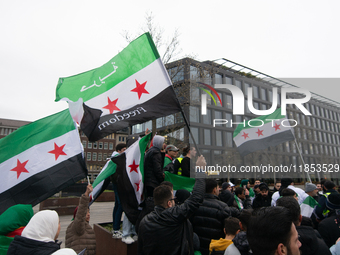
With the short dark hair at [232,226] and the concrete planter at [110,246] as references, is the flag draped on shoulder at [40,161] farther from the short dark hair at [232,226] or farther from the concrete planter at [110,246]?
the short dark hair at [232,226]

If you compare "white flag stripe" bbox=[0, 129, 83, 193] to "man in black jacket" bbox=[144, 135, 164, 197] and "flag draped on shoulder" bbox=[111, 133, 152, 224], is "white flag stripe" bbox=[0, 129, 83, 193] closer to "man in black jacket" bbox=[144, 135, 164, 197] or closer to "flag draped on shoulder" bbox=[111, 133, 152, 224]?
"flag draped on shoulder" bbox=[111, 133, 152, 224]

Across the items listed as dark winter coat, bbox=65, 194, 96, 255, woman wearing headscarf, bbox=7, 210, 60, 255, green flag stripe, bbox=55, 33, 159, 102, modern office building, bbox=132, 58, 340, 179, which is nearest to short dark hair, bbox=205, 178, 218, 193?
dark winter coat, bbox=65, 194, 96, 255

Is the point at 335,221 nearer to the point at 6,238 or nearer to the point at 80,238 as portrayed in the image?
the point at 80,238

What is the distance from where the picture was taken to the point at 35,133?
460cm

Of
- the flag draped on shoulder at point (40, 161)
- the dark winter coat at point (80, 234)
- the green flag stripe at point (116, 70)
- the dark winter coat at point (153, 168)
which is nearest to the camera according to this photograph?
the dark winter coat at point (80, 234)

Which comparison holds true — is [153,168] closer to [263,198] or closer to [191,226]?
[191,226]

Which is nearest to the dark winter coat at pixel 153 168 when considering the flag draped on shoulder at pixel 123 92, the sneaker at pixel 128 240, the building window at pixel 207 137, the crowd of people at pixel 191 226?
the crowd of people at pixel 191 226

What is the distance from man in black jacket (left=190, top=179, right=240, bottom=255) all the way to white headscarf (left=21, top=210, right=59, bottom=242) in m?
2.07

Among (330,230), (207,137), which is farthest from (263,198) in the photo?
(207,137)

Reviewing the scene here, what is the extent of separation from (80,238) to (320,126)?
2002 inches

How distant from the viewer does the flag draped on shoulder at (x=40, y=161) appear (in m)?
4.20

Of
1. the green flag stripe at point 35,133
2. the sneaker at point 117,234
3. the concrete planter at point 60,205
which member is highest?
the green flag stripe at point 35,133

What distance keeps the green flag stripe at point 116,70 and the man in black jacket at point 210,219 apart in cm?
263

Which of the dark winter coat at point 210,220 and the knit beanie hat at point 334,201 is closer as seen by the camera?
the knit beanie hat at point 334,201
